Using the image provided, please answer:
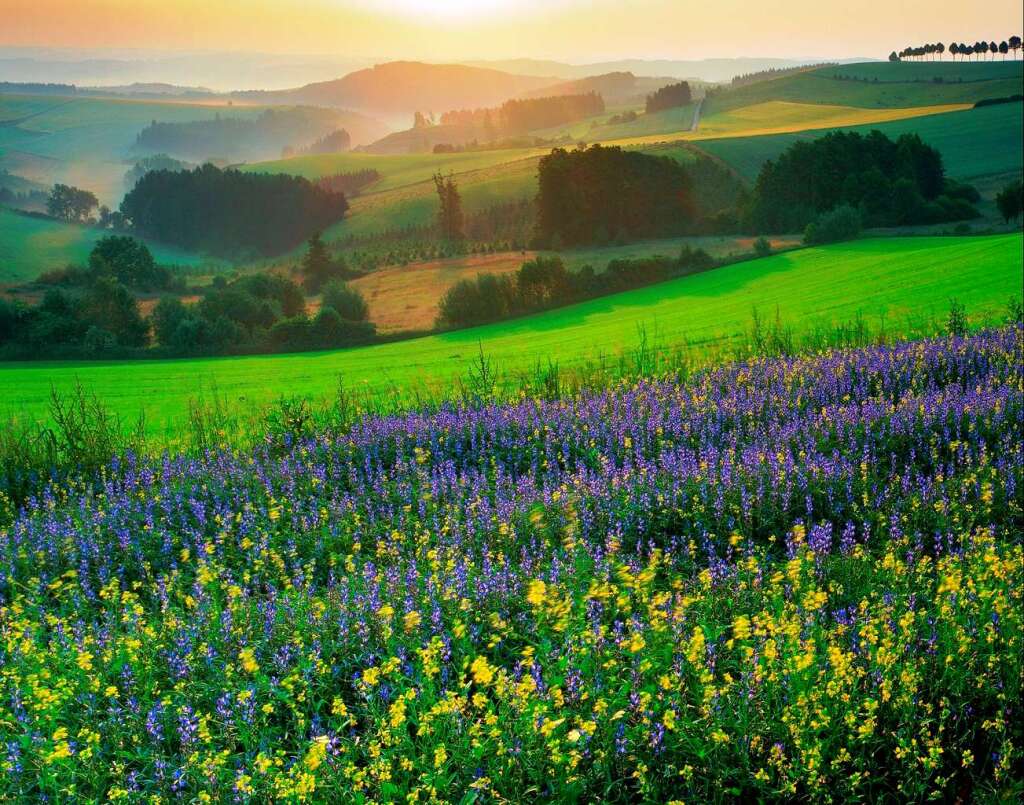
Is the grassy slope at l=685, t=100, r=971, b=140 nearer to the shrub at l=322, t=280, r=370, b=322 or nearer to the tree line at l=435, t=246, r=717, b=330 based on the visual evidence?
the tree line at l=435, t=246, r=717, b=330

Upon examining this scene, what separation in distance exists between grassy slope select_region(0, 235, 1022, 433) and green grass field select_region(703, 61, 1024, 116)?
2609 inches

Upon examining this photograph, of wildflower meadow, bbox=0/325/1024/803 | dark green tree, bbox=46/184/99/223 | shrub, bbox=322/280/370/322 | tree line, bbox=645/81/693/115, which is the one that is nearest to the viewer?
wildflower meadow, bbox=0/325/1024/803

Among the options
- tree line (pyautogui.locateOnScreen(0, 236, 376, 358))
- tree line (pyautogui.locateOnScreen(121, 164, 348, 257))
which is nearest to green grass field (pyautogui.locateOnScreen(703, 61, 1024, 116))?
tree line (pyautogui.locateOnScreen(121, 164, 348, 257))

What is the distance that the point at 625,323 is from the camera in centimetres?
3478

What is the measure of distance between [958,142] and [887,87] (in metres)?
40.0

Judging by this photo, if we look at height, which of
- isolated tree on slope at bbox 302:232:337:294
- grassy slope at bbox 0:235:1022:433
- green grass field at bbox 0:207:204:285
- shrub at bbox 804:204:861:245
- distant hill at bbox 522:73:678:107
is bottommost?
grassy slope at bbox 0:235:1022:433

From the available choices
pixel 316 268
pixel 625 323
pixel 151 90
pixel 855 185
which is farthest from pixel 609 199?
pixel 151 90

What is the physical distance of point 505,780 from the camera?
→ 4648 millimetres

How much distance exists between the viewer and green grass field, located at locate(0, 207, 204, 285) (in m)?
42.2

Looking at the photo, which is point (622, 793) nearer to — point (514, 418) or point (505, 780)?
point (505, 780)

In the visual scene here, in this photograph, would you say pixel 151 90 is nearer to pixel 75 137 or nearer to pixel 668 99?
pixel 75 137

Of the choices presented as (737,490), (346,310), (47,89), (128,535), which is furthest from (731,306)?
(47,89)

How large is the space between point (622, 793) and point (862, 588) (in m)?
3.04

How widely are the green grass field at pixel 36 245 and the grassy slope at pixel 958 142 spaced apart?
2029 inches
